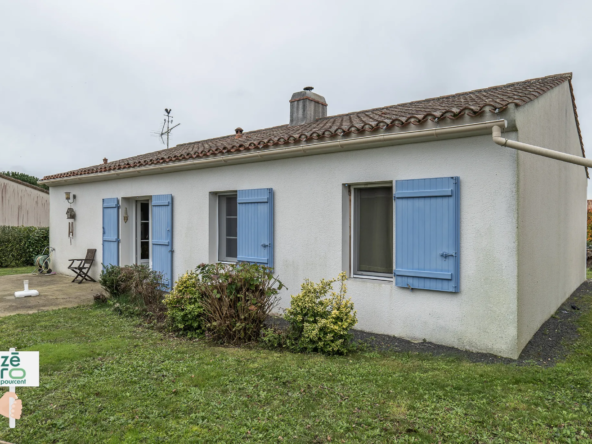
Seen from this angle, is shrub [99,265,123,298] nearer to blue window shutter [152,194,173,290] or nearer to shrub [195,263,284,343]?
blue window shutter [152,194,173,290]

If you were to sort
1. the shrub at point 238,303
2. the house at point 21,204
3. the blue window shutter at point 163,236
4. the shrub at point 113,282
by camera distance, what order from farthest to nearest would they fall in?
the house at point 21,204 → the blue window shutter at point 163,236 → the shrub at point 113,282 → the shrub at point 238,303

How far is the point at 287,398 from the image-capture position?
365 cm

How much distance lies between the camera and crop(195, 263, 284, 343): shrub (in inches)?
212

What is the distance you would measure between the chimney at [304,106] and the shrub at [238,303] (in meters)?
5.68

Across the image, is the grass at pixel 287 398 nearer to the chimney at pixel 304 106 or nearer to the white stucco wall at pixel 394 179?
the white stucco wall at pixel 394 179

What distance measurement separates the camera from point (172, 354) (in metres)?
4.87

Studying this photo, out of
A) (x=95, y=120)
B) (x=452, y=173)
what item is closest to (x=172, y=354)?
(x=452, y=173)

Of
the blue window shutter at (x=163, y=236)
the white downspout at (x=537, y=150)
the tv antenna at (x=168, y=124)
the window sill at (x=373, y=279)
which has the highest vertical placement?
the tv antenna at (x=168, y=124)

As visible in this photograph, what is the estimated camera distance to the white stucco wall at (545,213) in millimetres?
5137

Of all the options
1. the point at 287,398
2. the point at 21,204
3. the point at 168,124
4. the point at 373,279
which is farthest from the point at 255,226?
the point at 168,124

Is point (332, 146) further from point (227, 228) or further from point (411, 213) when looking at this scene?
point (227, 228)

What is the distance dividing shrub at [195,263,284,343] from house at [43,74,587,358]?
4.40ft

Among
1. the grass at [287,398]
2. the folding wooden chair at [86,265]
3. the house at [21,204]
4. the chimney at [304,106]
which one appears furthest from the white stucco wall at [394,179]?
the house at [21,204]

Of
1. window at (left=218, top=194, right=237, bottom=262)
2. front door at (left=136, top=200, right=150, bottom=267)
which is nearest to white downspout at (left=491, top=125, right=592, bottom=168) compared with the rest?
window at (left=218, top=194, right=237, bottom=262)
